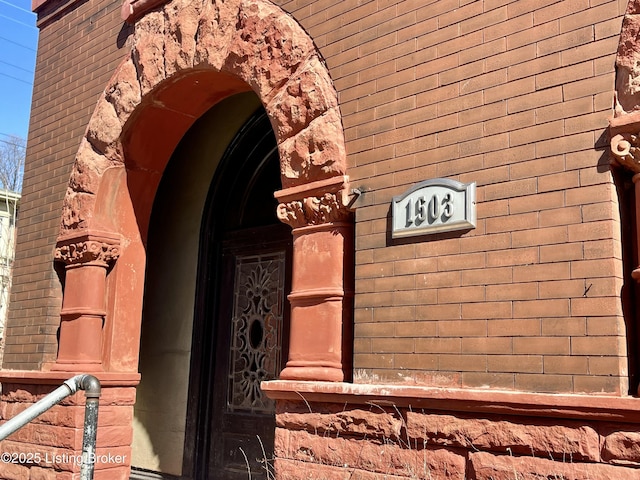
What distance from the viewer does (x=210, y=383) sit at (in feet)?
23.9

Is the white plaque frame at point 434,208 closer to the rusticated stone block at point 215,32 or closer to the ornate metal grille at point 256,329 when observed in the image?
the rusticated stone block at point 215,32

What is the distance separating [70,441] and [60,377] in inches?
22.3

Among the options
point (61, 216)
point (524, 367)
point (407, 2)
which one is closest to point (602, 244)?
point (524, 367)

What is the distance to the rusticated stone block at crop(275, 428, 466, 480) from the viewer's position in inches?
148

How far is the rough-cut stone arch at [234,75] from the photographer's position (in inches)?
188

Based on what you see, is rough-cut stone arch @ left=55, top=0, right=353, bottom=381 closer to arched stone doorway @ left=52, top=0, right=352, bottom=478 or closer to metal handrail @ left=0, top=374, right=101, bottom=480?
arched stone doorway @ left=52, top=0, right=352, bottom=478

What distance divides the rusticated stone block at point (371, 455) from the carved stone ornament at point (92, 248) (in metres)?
2.83

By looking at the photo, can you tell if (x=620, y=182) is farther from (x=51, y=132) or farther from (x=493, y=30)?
(x=51, y=132)

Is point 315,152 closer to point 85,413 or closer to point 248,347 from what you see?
point 85,413

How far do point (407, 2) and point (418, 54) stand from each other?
38cm

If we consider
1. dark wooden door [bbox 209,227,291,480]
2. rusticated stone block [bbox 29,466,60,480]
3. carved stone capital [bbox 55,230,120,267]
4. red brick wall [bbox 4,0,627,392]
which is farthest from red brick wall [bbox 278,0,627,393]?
rusticated stone block [bbox 29,466,60,480]

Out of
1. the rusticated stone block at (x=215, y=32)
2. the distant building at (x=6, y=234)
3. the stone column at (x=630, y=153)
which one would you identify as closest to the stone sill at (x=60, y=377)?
the rusticated stone block at (x=215, y=32)

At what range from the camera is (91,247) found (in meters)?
6.51

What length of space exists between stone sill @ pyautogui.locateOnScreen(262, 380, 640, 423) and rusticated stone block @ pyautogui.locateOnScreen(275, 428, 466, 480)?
0.23 m
